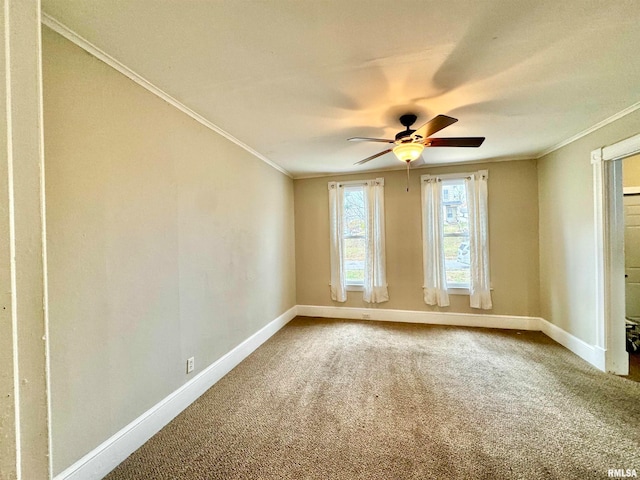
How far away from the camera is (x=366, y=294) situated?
4.21 m

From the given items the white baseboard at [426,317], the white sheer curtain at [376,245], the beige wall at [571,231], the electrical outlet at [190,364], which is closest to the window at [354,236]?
the white sheer curtain at [376,245]

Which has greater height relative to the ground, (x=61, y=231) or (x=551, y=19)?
(x=551, y=19)

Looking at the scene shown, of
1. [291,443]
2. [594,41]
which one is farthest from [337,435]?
[594,41]

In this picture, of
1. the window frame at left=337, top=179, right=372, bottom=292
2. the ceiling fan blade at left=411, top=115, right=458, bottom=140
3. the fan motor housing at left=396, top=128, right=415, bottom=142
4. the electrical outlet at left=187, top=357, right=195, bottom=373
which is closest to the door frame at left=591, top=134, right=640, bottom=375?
the ceiling fan blade at left=411, top=115, right=458, bottom=140

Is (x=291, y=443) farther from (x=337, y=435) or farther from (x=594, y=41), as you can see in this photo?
(x=594, y=41)

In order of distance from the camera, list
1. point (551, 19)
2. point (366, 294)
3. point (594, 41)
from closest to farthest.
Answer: point (551, 19), point (594, 41), point (366, 294)

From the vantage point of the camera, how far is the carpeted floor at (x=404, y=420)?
154cm

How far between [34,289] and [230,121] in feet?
7.26

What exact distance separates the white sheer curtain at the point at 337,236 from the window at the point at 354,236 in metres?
0.10

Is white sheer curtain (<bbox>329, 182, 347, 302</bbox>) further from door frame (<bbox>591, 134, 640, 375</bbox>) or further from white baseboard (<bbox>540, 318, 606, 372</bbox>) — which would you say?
door frame (<bbox>591, 134, 640, 375</bbox>)

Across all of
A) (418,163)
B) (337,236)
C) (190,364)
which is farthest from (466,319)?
(190,364)

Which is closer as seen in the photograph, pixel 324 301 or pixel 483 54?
pixel 483 54

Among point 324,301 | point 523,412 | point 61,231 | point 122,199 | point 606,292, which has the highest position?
point 122,199

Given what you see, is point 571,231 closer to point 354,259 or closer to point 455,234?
point 455,234
